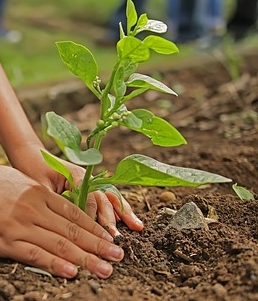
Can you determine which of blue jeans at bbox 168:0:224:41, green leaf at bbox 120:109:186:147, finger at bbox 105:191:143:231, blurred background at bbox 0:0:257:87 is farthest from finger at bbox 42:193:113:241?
blue jeans at bbox 168:0:224:41

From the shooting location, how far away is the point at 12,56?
4.64m

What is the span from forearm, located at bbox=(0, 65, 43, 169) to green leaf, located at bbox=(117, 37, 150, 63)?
0.45 meters

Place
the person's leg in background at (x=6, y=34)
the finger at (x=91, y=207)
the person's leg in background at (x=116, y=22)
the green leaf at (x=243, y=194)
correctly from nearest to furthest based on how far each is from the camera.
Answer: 1. the finger at (x=91, y=207)
2. the green leaf at (x=243, y=194)
3. the person's leg in background at (x=6, y=34)
4. the person's leg in background at (x=116, y=22)

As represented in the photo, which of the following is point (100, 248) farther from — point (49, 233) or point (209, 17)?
point (209, 17)

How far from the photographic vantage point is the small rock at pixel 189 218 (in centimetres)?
171

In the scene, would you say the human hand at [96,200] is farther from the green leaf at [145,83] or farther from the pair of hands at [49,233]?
the green leaf at [145,83]

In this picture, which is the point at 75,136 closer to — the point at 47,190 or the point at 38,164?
the point at 47,190

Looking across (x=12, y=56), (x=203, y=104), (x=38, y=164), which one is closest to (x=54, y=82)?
(x=203, y=104)

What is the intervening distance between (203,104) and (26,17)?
3.48m

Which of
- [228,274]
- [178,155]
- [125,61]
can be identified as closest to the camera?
[228,274]

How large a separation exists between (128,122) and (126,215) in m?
0.33

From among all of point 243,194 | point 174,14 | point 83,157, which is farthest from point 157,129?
point 174,14

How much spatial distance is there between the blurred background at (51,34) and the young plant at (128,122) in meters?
1.96

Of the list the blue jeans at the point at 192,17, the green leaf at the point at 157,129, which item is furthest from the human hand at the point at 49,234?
the blue jeans at the point at 192,17
